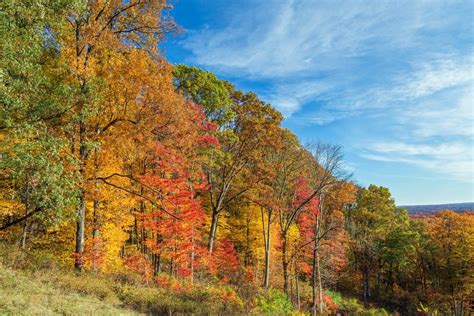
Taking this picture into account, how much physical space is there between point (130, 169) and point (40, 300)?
14023 millimetres

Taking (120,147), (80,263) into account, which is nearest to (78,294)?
(80,263)

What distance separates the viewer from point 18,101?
8.69m

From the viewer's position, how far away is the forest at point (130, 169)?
9406 millimetres

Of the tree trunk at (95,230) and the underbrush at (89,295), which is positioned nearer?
the underbrush at (89,295)

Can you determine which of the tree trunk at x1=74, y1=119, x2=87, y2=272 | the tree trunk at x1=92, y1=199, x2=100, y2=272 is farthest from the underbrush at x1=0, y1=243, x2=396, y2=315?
the tree trunk at x1=92, y1=199, x2=100, y2=272

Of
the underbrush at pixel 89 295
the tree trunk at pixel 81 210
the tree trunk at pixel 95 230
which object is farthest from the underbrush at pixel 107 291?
the tree trunk at pixel 95 230

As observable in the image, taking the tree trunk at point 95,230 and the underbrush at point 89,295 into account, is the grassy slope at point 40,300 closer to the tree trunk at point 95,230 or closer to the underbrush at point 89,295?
the underbrush at point 89,295

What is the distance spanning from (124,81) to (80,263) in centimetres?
813

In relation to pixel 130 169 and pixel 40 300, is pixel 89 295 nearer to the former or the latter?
pixel 40 300

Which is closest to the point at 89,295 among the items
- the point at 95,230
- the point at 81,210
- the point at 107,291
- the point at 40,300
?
the point at 107,291

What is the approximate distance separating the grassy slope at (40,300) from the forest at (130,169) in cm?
8

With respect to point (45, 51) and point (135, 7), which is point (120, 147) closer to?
point (45, 51)

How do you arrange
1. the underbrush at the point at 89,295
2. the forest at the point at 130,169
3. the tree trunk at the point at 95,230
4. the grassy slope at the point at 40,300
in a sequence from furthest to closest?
the tree trunk at the point at 95,230, the forest at the point at 130,169, the underbrush at the point at 89,295, the grassy slope at the point at 40,300

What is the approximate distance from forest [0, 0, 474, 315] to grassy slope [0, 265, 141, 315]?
8cm
